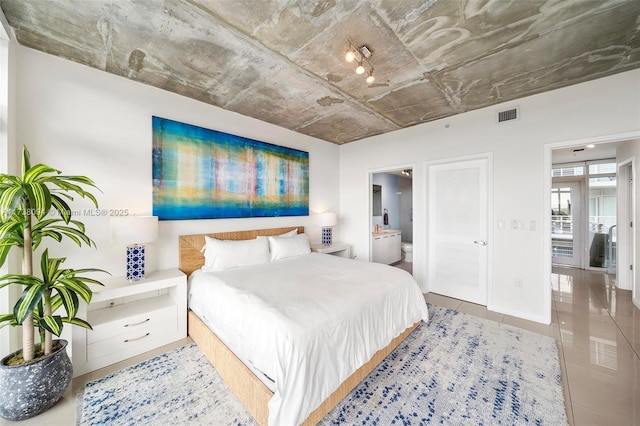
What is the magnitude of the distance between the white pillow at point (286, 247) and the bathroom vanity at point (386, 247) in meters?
1.82

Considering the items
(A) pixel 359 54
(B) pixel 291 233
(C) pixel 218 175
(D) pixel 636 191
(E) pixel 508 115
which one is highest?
(A) pixel 359 54

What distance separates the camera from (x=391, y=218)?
24.0 ft

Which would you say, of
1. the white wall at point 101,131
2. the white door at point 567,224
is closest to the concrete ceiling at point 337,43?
the white wall at point 101,131

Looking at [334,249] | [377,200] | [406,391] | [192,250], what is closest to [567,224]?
[377,200]

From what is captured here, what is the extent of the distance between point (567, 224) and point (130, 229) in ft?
27.6

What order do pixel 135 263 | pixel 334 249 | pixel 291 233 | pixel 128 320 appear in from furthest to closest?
pixel 334 249 → pixel 291 233 → pixel 135 263 → pixel 128 320

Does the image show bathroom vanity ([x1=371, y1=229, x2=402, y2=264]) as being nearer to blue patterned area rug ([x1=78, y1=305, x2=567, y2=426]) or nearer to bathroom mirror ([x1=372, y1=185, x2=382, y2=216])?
bathroom mirror ([x1=372, y1=185, x2=382, y2=216])

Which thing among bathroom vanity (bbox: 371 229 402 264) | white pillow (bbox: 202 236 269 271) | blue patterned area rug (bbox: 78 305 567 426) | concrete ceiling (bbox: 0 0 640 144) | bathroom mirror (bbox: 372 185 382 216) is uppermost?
concrete ceiling (bbox: 0 0 640 144)

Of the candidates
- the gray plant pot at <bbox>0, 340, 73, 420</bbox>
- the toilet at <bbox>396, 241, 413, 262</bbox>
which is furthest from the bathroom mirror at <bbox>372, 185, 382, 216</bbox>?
the gray plant pot at <bbox>0, 340, 73, 420</bbox>

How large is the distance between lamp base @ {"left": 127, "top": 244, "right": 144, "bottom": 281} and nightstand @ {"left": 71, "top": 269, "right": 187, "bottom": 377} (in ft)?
0.21

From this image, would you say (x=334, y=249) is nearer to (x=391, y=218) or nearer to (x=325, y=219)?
(x=325, y=219)

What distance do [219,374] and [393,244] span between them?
469cm

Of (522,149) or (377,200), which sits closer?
(522,149)

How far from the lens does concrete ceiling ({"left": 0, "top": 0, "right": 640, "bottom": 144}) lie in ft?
5.47
